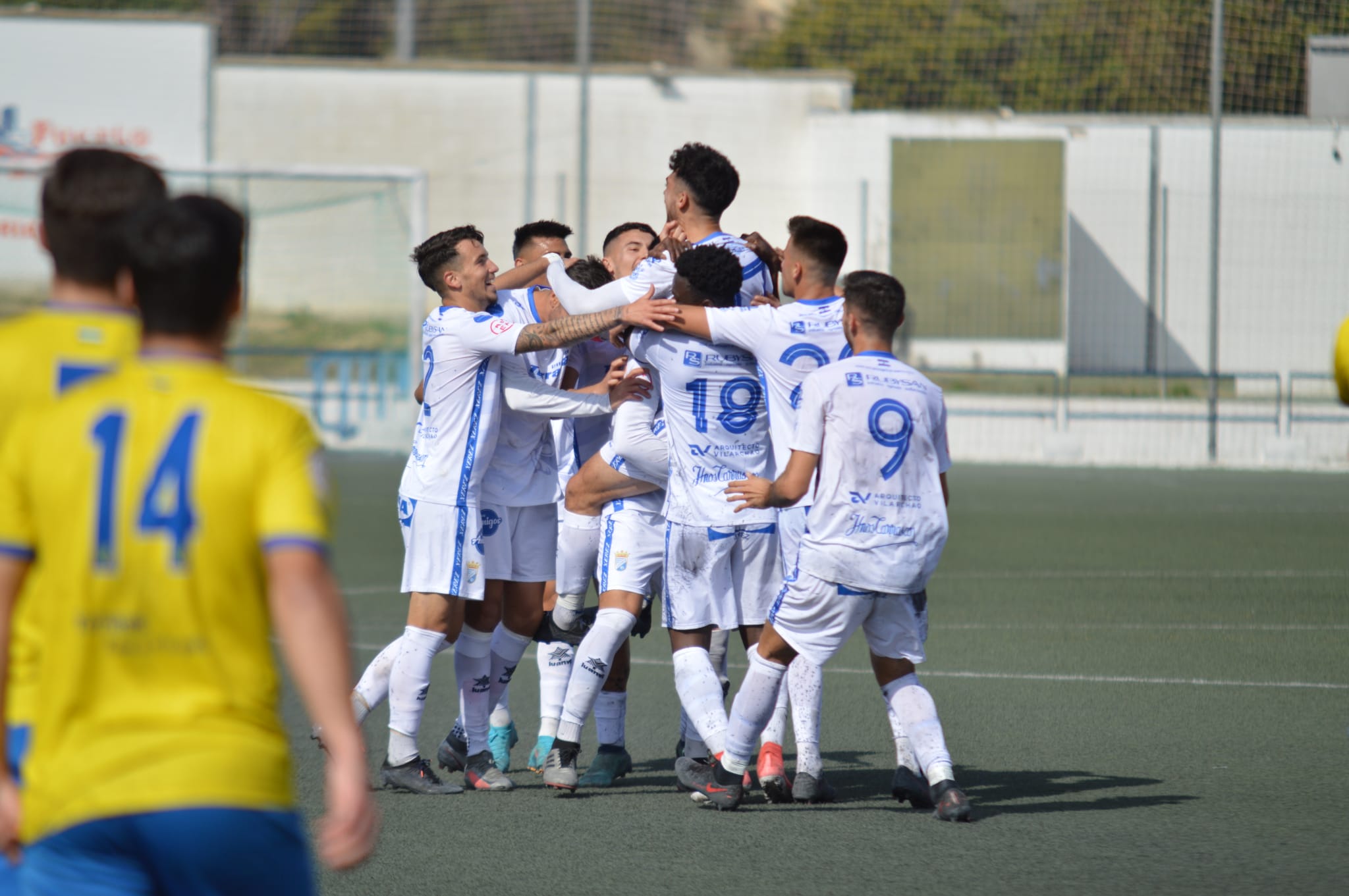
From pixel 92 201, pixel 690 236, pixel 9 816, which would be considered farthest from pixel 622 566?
pixel 9 816

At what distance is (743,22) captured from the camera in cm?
3822

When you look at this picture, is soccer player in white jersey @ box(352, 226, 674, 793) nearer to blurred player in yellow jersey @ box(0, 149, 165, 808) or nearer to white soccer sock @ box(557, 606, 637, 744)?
white soccer sock @ box(557, 606, 637, 744)

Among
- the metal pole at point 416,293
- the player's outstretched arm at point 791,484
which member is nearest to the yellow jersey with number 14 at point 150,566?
the player's outstretched arm at point 791,484

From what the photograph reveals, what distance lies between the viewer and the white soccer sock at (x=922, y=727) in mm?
5344

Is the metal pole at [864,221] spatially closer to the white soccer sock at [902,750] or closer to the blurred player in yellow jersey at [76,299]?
the white soccer sock at [902,750]

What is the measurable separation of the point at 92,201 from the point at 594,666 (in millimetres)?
3405

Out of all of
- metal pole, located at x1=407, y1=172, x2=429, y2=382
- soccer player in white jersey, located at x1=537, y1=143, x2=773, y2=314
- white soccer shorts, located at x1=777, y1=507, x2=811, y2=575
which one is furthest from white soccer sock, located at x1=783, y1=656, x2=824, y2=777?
metal pole, located at x1=407, y1=172, x2=429, y2=382

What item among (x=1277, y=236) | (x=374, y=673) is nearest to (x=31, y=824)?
(x=374, y=673)

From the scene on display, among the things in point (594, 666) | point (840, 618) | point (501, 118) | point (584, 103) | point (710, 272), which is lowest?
point (594, 666)

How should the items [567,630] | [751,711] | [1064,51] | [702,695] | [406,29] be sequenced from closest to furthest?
[751,711] → [702,695] → [567,630] → [406,29] → [1064,51]

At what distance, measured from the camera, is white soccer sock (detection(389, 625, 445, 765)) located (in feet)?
18.9

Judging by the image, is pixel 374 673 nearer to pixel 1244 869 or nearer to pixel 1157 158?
pixel 1244 869

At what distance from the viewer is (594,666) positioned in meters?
5.88

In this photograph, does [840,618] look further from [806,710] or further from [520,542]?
[520,542]
